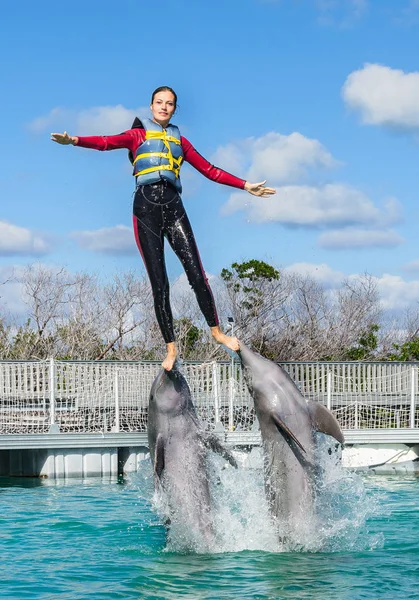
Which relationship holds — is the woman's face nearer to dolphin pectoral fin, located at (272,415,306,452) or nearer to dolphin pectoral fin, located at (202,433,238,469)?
dolphin pectoral fin, located at (272,415,306,452)

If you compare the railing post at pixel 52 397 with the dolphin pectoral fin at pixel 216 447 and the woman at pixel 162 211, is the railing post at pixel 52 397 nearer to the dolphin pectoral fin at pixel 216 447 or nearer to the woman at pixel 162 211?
the dolphin pectoral fin at pixel 216 447

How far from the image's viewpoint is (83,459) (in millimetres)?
17453

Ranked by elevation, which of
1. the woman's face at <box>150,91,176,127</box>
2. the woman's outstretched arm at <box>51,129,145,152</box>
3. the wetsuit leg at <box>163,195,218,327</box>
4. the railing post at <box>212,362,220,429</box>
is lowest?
the railing post at <box>212,362,220,429</box>

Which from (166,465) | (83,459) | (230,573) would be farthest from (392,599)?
(83,459)

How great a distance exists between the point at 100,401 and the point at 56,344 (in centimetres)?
1448

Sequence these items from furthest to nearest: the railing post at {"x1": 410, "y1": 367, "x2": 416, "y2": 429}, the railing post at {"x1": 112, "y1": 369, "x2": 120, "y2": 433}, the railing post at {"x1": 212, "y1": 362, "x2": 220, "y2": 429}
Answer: the railing post at {"x1": 410, "y1": 367, "x2": 416, "y2": 429}, the railing post at {"x1": 112, "y1": 369, "x2": 120, "y2": 433}, the railing post at {"x1": 212, "y1": 362, "x2": 220, "y2": 429}

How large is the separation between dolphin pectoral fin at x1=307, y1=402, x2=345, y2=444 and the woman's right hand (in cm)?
305

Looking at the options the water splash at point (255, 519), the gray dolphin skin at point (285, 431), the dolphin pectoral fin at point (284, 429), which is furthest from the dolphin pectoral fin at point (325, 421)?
the water splash at point (255, 519)

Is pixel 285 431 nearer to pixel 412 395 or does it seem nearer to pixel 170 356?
pixel 170 356

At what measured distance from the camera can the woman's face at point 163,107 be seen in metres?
7.99

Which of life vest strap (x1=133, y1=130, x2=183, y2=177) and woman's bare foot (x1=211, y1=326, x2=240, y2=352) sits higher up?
life vest strap (x1=133, y1=130, x2=183, y2=177)

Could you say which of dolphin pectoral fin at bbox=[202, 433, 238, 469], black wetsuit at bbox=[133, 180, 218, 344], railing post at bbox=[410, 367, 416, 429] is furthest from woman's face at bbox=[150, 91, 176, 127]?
railing post at bbox=[410, 367, 416, 429]

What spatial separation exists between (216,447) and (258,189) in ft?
7.80

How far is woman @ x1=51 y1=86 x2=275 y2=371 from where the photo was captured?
25.6 feet
